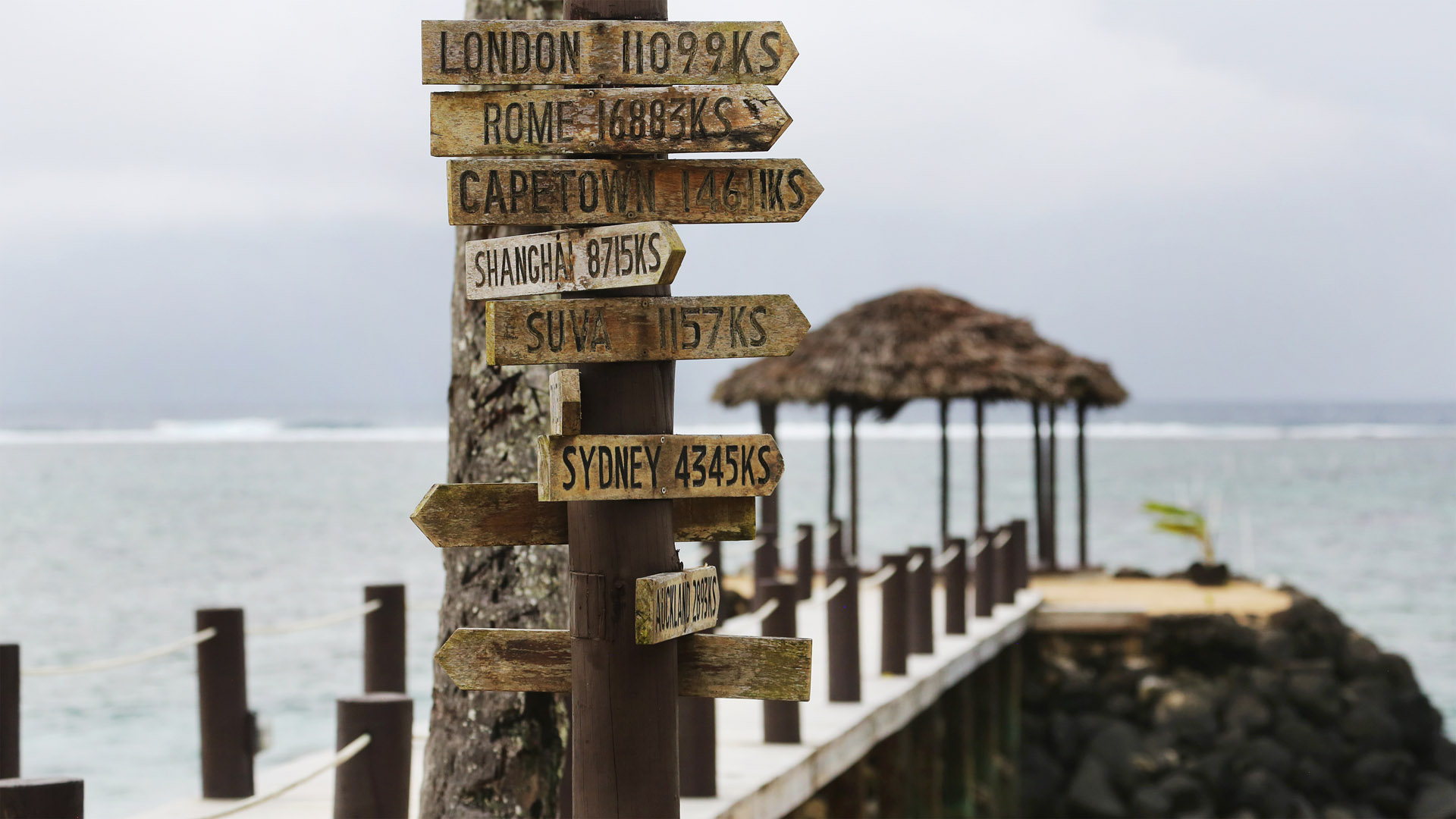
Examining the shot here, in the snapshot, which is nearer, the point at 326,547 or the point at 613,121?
the point at 613,121

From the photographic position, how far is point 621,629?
348cm

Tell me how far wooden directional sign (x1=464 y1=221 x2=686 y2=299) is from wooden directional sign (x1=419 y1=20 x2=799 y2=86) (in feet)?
1.15

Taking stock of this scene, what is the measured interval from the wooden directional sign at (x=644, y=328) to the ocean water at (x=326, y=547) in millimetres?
9830

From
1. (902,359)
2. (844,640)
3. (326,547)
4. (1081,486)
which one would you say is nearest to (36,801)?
(844,640)

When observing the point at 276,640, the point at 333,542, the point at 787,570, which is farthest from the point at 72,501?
the point at 787,570

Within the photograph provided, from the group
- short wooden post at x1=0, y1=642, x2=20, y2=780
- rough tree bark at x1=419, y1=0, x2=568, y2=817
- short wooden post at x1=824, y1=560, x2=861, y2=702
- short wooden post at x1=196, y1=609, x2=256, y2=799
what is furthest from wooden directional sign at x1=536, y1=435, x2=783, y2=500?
short wooden post at x1=824, y1=560, x2=861, y2=702

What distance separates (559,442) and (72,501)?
7658 cm

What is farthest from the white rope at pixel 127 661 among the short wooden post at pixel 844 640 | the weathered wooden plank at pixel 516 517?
the short wooden post at pixel 844 640

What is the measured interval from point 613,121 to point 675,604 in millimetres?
1065

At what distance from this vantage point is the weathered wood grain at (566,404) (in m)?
3.37

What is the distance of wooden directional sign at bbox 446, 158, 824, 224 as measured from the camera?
342cm

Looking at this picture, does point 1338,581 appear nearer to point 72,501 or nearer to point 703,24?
point 703,24

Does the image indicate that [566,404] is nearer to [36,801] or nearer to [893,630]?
[36,801]

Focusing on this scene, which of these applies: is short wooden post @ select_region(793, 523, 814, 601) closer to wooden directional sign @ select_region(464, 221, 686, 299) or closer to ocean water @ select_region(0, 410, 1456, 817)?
ocean water @ select_region(0, 410, 1456, 817)
